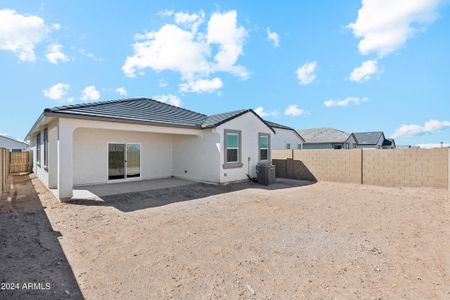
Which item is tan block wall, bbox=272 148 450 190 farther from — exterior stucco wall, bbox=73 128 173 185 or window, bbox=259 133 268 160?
exterior stucco wall, bbox=73 128 173 185

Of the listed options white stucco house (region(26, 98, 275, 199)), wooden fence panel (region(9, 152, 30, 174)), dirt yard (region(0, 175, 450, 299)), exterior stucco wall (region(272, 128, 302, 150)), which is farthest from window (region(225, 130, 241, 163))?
wooden fence panel (region(9, 152, 30, 174))

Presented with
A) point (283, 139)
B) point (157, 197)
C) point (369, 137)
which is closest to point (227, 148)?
point (157, 197)

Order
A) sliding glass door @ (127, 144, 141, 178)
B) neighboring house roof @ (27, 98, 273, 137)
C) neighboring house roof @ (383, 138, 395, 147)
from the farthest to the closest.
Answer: neighboring house roof @ (383, 138, 395, 147), sliding glass door @ (127, 144, 141, 178), neighboring house roof @ (27, 98, 273, 137)

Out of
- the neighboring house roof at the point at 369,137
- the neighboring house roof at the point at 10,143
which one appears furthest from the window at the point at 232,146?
the neighboring house roof at the point at 10,143

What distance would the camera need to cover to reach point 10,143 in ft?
91.3

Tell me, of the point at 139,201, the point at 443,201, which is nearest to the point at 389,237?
the point at 443,201

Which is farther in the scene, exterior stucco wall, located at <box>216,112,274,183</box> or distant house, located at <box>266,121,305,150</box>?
distant house, located at <box>266,121,305,150</box>

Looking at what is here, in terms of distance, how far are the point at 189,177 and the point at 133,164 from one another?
3010 millimetres

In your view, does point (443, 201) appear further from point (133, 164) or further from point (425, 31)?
point (133, 164)

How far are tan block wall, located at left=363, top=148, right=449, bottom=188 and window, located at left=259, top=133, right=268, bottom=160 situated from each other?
5.04 metres

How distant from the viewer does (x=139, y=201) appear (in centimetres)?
770

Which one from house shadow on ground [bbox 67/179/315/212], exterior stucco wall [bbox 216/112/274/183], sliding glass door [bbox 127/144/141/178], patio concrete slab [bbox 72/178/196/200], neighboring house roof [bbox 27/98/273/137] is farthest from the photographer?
sliding glass door [bbox 127/144/141/178]

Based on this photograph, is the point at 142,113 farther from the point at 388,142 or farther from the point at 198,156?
the point at 388,142

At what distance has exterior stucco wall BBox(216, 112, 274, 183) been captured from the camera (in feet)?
35.9
